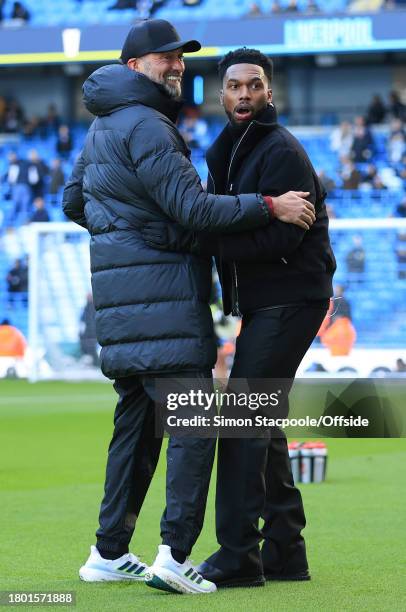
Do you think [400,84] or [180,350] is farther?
[400,84]

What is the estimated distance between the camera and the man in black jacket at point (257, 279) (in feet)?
15.0

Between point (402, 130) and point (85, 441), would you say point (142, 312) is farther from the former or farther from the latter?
point (402, 130)

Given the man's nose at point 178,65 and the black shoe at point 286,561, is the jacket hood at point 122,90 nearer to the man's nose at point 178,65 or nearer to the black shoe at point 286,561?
the man's nose at point 178,65

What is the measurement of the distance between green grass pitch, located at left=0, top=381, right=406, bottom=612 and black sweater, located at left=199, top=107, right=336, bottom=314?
1.09 meters

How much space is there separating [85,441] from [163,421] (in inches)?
246

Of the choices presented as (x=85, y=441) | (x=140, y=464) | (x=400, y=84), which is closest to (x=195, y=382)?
(x=140, y=464)

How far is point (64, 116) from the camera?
96.3ft

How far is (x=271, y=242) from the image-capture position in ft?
14.8

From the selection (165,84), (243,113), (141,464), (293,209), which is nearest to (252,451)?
(141,464)

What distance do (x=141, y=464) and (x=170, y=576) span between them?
53 cm

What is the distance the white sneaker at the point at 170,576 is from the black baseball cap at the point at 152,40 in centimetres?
181

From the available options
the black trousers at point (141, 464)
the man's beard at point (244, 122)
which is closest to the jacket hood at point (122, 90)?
the man's beard at point (244, 122)

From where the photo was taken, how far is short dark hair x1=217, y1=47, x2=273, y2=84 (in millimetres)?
4680

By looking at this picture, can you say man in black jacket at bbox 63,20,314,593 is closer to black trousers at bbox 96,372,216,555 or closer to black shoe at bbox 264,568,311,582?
black trousers at bbox 96,372,216,555
